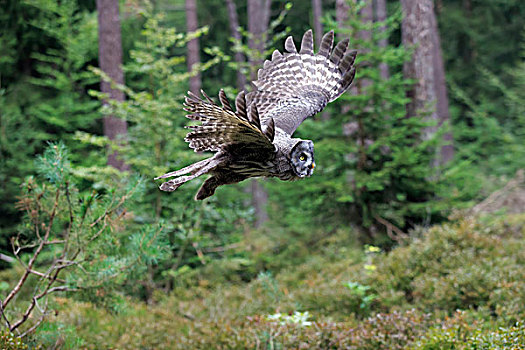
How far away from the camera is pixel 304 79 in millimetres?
4273

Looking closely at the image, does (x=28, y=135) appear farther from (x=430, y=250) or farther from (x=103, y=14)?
(x=430, y=250)

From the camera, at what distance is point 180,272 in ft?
25.2

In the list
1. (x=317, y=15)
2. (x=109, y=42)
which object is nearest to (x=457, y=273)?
(x=109, y=42)

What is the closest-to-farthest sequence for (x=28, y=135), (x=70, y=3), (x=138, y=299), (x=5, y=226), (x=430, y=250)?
1. (x=430, y=250)
2. (x=138, y=299)
3. (x=5, y=226)
4. (x=28, y=135)
5. (x=70, y=3)

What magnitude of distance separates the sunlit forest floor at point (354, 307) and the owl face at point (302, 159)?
84.5 inches

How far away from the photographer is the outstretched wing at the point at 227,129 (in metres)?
2.65

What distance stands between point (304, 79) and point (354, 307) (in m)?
2.99

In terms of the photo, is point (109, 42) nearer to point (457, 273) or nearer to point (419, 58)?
Result: point (419, 58)

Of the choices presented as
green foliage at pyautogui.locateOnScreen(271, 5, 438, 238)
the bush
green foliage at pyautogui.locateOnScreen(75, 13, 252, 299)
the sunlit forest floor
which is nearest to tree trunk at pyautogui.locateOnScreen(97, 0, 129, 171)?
green foliage at pyautogui.locateOnScreen(75, 13, 252, 299)

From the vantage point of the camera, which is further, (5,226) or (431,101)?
(5,226)

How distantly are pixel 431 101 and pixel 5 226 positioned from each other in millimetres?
8290

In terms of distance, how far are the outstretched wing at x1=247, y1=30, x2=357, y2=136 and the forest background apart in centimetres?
139

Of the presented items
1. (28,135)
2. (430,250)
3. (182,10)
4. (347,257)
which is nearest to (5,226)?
(28,135)

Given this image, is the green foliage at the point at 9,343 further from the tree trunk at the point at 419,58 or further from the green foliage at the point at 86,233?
the tree trunk at the point at 419,58
